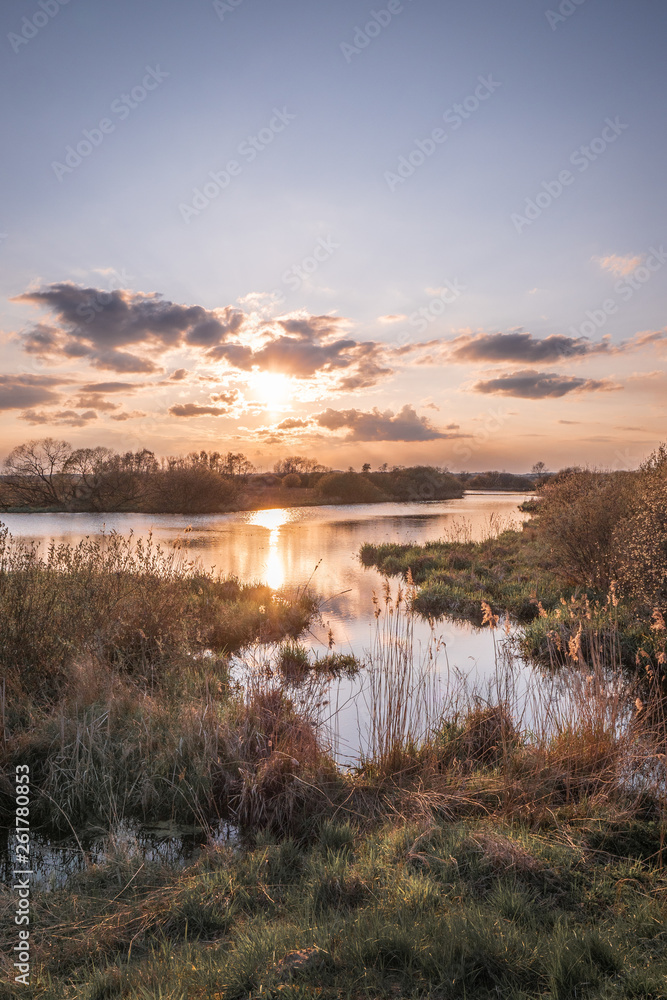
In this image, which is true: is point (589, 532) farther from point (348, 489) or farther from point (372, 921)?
point (348, 489)

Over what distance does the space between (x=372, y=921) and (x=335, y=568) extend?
18344 mm

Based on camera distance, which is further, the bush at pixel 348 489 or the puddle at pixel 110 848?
the bush at pixel 348 489

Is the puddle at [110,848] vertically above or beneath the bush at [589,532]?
beneath

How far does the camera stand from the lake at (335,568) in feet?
26.3

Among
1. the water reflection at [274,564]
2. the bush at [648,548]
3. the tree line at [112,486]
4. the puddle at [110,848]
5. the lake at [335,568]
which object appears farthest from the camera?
the tree line at [112,486]

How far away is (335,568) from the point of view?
21.5 m

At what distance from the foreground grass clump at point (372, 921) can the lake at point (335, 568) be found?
217 centimetres

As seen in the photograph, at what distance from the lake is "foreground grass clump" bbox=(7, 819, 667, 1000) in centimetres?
217

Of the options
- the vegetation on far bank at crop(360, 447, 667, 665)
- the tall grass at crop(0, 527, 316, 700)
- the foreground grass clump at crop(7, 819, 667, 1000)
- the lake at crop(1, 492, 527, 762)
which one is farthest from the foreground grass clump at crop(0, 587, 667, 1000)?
the vegetation on far bank at crop(360, 447, 667, 665)

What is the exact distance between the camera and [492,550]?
2212 cm

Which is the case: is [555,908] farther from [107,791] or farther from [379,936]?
[107,791]

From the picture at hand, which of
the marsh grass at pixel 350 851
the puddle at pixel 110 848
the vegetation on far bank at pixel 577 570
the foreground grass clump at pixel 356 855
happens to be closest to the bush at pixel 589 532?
the vegetation on far bank at pixel 577 570

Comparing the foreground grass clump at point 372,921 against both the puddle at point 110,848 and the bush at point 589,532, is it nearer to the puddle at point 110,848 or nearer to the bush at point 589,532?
the puddle at point 110,848

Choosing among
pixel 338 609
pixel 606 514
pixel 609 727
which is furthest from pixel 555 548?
pixel 609 727
